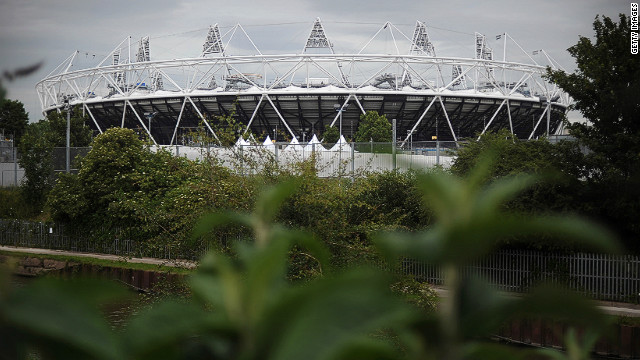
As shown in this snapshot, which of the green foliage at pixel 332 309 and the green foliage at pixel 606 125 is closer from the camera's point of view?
the green foliage at pixel 332 309

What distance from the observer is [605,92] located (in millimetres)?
16516

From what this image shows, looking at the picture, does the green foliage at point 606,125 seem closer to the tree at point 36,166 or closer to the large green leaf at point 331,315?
the large green leaf at point 331,315

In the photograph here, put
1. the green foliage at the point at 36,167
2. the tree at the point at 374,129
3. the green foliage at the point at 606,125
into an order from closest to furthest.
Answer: the green foliage at the point at 606,125 < the green foliage at the point at 36,167 < the tree at the point at 374,129

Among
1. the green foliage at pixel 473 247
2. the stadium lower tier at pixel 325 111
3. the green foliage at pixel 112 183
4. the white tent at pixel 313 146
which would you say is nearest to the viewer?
the green foliage at pixel 473 247

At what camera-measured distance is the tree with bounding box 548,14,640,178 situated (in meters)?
15.7

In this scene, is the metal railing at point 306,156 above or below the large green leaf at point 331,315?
above

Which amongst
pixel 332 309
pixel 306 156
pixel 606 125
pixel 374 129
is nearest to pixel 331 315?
pixel 332 309

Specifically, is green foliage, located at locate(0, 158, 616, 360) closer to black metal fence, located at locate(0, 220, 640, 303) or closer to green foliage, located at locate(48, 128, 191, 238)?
black metal fence, located at locate(0, 220, 640, 303)

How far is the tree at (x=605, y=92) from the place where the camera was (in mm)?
15719

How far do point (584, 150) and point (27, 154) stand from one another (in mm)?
25134

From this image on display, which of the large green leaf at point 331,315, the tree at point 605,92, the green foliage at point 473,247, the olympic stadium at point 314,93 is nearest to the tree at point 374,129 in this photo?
the olympic stadium at point 314,93

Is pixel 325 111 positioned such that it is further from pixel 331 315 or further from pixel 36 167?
pixel 331 315

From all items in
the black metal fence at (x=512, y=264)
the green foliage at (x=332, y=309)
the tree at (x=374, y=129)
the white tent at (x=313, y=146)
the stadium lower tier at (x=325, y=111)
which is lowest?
the black metal fence at (x=512, y=264)

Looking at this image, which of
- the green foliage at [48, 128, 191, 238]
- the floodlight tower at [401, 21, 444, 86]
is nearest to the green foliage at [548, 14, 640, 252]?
the green foliage at [48, 128, 191, 238]
